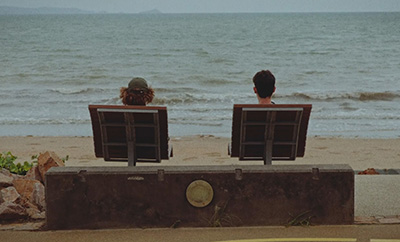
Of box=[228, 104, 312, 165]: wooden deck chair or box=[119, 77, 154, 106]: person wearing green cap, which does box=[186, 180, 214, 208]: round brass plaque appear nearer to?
box=[228, 104, 312, 165]: wooden deck chair

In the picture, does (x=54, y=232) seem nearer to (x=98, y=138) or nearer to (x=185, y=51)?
(x=98, y=138)

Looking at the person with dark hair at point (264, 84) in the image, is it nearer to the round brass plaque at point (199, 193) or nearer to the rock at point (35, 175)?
the round brass plaque at point (199, 193)

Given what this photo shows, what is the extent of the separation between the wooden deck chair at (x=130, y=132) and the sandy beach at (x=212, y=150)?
4191 mm

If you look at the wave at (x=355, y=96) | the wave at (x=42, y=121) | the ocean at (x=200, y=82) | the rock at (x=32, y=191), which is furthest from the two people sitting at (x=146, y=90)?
the wave at (x=355, y=96)

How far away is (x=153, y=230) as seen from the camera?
4992 millimetres

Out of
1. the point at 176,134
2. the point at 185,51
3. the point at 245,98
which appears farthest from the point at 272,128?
the point at 185,51

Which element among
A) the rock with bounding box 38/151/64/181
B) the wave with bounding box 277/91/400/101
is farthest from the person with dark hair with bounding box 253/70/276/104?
the wave with bounding box 277/91/400/101

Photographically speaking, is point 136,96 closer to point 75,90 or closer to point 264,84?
point 264,84

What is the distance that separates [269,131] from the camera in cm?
554

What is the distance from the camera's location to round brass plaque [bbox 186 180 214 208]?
494cm

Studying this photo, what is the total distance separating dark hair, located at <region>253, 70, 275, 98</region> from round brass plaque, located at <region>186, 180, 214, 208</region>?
1.36m

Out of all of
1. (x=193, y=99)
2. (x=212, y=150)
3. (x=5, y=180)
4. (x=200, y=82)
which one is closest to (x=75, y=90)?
(x=193, y=99)

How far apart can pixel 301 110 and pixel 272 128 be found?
30 cm

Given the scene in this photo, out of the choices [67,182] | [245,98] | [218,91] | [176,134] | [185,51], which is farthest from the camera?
[185,51]
